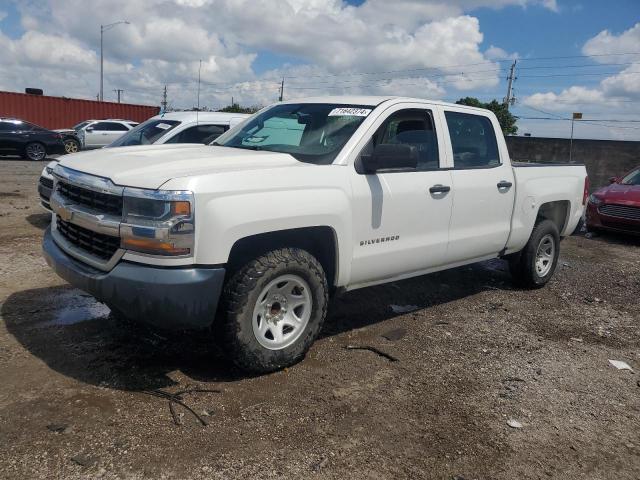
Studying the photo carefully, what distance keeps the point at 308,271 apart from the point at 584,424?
1.98 meters

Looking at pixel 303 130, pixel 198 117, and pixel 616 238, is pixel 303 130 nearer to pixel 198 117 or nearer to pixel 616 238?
pixel 198 117

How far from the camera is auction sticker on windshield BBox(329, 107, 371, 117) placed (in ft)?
14.6

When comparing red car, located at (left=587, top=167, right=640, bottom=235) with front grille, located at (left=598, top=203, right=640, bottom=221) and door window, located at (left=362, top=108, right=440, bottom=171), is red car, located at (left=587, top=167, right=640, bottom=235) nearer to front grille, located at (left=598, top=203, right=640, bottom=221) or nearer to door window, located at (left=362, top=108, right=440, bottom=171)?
front grille, located at (left=598, top=203, right=640, bottom=221)

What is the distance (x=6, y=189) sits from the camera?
1182 cm

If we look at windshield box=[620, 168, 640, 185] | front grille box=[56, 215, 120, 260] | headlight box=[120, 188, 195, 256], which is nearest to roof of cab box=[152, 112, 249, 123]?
front grille box=[56, 215, 120, 260]

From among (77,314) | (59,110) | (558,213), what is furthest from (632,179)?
(59,110)

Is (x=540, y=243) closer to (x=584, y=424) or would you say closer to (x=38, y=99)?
(x=584, y=424)

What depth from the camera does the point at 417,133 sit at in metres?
4.84

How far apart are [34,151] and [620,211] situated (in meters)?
18.0

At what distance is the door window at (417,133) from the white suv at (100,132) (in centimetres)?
1936

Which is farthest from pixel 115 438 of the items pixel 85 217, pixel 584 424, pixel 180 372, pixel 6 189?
pixel 6 189

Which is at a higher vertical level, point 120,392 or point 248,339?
point 248,339

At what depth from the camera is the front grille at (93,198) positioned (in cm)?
343

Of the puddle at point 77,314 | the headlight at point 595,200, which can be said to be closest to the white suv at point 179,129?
the puddle at point 77,314
